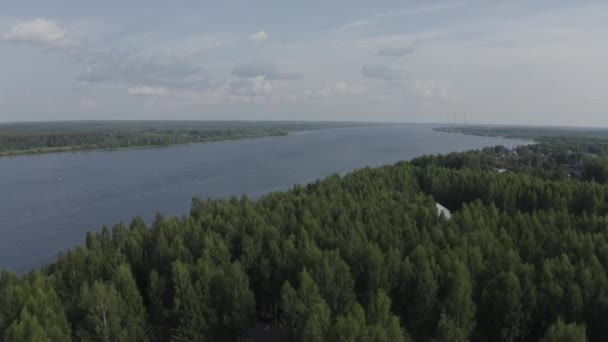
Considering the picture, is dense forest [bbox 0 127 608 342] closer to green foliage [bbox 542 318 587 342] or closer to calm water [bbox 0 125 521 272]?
green foliage [bbox 542 318 587 342]

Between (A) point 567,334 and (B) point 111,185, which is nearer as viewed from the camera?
(A) point 567,334

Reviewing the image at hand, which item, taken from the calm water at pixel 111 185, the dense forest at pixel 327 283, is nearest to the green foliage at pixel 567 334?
the dense forest at pixel 327 283

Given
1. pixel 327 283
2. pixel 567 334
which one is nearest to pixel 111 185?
pixel 327 283

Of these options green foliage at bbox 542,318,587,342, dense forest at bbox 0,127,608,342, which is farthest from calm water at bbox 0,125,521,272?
green foliage at bbox 542,318,587,342

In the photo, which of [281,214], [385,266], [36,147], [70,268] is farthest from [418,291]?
[36,147]

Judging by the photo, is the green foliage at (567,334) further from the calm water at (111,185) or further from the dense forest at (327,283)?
the calm water at (111,185)

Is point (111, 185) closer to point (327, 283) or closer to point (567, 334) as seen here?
point (327, 283)
